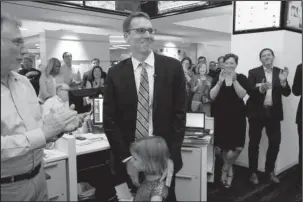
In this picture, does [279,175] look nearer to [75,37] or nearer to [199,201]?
[199,201]

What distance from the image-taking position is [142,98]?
1583 mm

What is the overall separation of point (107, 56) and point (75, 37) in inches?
57.0

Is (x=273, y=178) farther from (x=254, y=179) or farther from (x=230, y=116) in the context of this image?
(x=230, y=116)

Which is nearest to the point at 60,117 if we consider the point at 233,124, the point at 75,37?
the point at 233,124

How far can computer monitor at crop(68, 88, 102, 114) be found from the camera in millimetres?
3041

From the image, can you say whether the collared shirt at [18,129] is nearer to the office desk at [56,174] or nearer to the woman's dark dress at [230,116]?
the office desk at [56,174]

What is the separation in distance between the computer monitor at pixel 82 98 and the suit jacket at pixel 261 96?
5.82 feet

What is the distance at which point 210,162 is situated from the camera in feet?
11.1

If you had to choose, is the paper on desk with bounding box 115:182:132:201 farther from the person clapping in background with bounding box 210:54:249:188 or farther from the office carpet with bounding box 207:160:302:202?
the person clapping in background with bounding box 210:54:249:188

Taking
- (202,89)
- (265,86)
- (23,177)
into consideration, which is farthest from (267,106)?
(23,177)

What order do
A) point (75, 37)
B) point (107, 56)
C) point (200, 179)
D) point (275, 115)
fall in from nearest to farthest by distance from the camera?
point (200, 179) < point (275, 115) < point (75, 37) < point (107, 56)

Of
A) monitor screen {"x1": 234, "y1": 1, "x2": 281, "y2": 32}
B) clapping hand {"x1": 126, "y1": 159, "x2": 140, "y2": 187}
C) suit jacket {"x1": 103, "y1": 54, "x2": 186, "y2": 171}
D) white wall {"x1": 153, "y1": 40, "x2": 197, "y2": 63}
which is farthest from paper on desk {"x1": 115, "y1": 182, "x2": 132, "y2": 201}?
white wall {"x1": 153, "y1": 40, "x2": 197, "y2": 63}

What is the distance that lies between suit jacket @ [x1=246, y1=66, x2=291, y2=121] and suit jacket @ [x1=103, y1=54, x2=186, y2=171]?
189 centimetres

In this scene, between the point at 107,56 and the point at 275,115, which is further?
the point at 107,56
